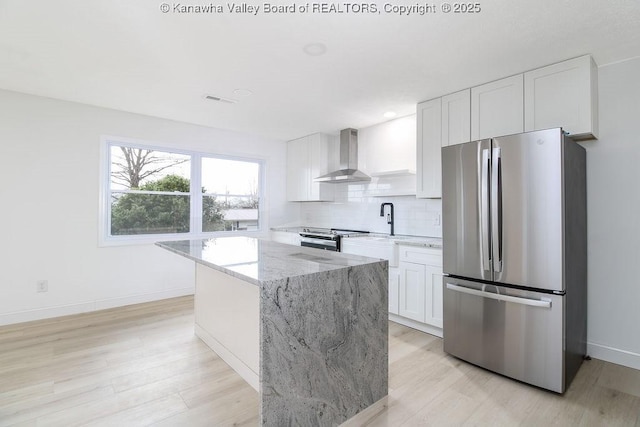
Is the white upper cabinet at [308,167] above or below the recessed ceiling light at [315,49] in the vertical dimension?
below

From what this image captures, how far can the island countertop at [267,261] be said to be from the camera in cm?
156

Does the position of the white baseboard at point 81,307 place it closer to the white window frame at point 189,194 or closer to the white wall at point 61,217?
the white wall at point 61,217

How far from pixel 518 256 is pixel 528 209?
13.4 inches

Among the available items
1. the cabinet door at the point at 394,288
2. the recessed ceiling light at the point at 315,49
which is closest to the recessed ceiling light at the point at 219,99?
the recessed ceiling light at the point at 315,49

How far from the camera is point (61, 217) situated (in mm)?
3604

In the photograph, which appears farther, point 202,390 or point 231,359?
point 231,359

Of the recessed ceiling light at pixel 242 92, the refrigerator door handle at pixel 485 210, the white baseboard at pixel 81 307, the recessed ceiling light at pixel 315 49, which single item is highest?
the recessed ceiling light at pixel 242 92

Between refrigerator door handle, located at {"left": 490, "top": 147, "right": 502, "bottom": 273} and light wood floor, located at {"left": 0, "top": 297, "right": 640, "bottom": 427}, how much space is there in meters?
0.89

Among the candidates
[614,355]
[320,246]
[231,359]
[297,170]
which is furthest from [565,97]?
[297,170]

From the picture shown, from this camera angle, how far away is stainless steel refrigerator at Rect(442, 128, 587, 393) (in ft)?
6.96

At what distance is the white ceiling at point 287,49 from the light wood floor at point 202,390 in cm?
245

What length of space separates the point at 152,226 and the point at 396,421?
3.82 meters

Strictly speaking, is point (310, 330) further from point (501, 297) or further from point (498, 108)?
point (498, 108)

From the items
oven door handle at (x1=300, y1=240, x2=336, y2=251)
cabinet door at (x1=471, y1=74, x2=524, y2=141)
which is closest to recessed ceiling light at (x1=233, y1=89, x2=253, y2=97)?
oven door handle at (x1=300, y1=240, x2=336, y2=251)
